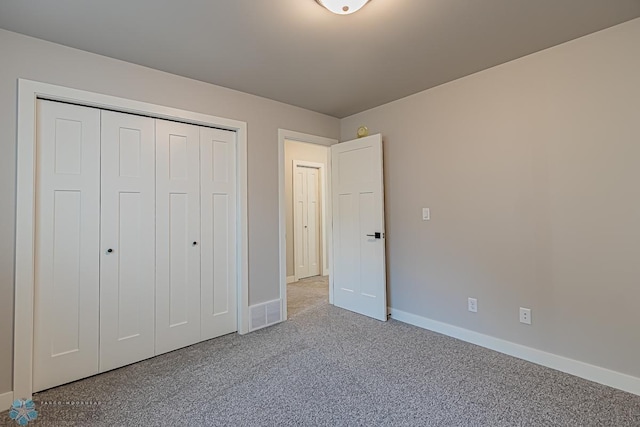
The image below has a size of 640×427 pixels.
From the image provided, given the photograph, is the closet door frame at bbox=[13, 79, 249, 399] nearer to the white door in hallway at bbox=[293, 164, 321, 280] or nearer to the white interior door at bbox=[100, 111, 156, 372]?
the white interior door at bbox=[100, 111, 156, 372]

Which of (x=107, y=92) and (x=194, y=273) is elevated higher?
(x=107, y=92)

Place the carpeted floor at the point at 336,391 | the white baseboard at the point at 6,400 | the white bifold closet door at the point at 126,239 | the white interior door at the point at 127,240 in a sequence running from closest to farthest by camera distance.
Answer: the carpeted floor at the point at 336,391, the white baseboard at the point at 6,400, the white bifold closet door at the point at 126,239, the white interior door at the point at 127,240

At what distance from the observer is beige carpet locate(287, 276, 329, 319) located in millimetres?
3760

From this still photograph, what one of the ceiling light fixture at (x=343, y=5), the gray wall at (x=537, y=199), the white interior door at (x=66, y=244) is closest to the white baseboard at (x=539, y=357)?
the gray wall at (x=537, y=199)

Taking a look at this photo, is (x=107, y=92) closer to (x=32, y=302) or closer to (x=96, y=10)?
(x=96, y=10)

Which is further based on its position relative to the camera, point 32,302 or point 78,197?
Answer: point 78,197

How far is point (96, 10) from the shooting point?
1.77 m

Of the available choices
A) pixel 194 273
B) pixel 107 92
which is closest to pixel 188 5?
pixel 107 92

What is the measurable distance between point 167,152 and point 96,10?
3.51ft

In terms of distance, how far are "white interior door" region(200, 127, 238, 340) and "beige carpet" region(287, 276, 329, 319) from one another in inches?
32.5

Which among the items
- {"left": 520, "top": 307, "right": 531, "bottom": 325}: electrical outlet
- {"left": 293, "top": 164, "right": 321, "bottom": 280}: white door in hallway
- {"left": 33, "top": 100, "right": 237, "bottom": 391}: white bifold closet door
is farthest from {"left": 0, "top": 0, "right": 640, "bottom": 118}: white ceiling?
{"left": 293, "top": 164, "right": 321, "bottom": 280}: white door in hallway

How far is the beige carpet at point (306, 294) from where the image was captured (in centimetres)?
376

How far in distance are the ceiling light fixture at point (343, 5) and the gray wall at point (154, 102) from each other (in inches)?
60.7

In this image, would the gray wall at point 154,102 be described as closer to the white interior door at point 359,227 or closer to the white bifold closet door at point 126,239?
the white bifold closet door at point 126,239
